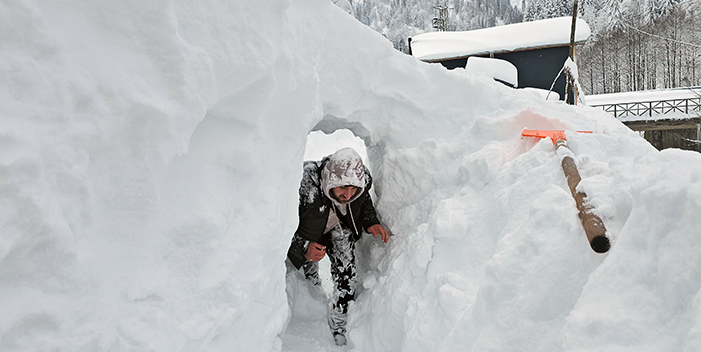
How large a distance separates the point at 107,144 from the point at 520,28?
12007 millimetres

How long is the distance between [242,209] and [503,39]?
426 inches

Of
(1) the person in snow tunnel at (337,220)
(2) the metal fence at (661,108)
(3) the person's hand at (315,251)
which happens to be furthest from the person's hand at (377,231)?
(2) the metal fence at (661,108)

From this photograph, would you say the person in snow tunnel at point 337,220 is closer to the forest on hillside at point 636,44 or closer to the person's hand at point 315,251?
the person's hand at point 315,251

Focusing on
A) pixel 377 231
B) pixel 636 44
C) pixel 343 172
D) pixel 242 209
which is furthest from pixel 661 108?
pixel 242 209

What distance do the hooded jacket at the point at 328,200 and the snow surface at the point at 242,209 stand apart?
1.64 ft

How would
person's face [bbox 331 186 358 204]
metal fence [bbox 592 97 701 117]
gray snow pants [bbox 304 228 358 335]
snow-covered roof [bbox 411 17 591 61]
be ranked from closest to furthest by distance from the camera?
gray snow pants [bbox 304 228 358 335], person's face [bbox 331 186 358 204], snow-covered roof [bbox 411 17 591 61], metal fence [bbox 592 97 701 117]

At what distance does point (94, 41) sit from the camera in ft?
4.00

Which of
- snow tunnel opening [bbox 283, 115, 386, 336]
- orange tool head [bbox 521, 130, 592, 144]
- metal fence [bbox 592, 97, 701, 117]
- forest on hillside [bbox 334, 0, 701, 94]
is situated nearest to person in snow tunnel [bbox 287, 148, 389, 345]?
snow tunnel opening [bbox 283, 115, 386, 336]

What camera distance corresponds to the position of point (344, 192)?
288 centimetres

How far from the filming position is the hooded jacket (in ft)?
9.18

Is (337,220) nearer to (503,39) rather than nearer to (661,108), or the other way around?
(503,39)

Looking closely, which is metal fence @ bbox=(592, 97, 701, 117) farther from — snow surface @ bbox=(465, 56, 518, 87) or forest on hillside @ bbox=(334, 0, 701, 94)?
snow surface @ bbox=(465, 56, 518, 87)

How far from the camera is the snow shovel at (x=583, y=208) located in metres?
1.28

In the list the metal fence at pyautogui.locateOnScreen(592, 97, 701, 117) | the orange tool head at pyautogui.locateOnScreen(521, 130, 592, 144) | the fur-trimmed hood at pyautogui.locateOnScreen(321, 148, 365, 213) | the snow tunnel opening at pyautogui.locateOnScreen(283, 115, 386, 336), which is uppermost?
the orange tool head at pyautogui.locateOnScreen(521, 130, 592, 144)
